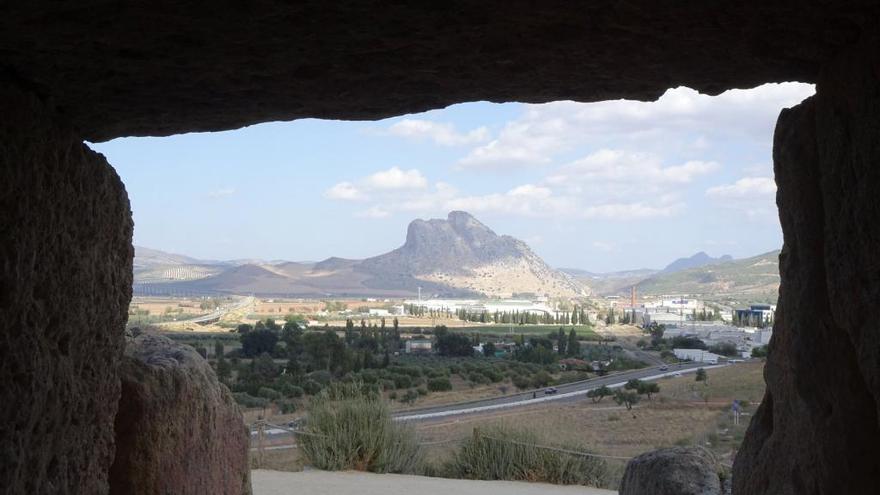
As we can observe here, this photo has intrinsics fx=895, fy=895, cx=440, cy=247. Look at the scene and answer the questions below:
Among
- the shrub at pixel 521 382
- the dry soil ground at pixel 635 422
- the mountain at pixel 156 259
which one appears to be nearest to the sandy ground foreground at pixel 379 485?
the dry soil ground at pixel 635 422

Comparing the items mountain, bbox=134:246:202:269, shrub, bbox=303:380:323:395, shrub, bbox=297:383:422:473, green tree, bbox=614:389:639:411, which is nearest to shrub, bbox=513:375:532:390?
green tree, bbox=614:389:639:411

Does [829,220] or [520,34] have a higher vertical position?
[520,34]

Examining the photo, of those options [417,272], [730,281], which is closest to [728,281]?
[730,281]

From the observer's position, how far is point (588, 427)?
19516mm

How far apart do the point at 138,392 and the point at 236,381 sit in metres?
18.4

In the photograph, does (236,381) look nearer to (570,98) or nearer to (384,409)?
(384,409)

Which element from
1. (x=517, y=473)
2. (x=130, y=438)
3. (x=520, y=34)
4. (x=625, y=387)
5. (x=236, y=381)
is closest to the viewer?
(x=520, y=34)

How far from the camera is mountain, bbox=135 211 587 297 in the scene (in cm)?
5384

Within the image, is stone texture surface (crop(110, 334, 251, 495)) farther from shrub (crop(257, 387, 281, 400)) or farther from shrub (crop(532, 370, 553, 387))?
shrub (crop(532, 370, 553, 387))

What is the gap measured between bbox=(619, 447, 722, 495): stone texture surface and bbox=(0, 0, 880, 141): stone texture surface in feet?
8.62

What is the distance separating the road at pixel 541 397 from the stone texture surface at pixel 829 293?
47.3 feet

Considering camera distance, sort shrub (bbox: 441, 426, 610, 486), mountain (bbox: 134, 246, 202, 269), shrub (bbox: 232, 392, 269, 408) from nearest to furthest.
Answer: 1. shrub (bbox: 441, 426, 610, 486)
2. shrub (bbox: 232, 392, 269, 408)
3. mountain (bbox: 134, 246, 202, 269)

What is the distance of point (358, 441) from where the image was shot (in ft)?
42.5

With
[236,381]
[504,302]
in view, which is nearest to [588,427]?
[236,381]
